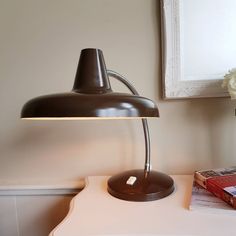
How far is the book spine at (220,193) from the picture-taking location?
24.4 inches

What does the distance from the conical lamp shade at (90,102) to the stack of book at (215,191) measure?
30 cm

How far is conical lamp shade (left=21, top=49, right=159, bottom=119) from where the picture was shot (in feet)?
1.54

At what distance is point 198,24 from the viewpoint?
0.90 metres

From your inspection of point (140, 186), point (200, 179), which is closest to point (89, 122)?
point (140, 186)

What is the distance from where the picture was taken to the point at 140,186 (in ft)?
2.38

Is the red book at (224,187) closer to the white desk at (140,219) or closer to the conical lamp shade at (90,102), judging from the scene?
the white desk at (140,219)

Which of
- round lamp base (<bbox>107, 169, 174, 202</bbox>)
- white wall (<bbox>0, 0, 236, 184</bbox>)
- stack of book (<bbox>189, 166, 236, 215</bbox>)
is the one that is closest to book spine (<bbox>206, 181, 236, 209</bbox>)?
stack of book (<bbox>189, 166, 236, 215</bbox>)

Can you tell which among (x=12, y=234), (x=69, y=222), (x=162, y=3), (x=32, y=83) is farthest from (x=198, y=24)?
(x=12, y=234)

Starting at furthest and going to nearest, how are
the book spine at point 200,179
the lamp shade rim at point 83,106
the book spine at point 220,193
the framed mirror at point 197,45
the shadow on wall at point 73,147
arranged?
the shadow on wall at point 73,147
the framed mirror at point 197,45
the book spine at point 200,179
the book spine at point 220,193
the lamp shade rim at point 83,106

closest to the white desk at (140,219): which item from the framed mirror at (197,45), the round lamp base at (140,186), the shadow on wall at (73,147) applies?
the round lamp base at (140,186)

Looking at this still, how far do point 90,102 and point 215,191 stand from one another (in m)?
0.47

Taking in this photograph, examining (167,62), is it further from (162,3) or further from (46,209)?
(46,209)

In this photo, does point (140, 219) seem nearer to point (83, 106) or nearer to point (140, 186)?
point (140, 186)

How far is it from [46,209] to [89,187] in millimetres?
341
